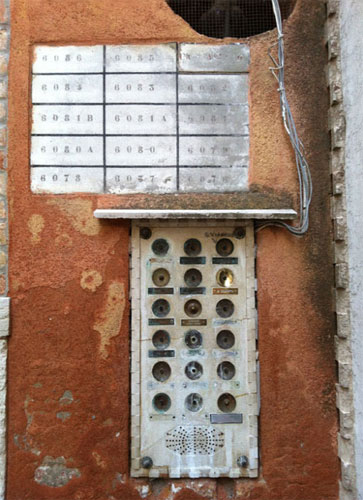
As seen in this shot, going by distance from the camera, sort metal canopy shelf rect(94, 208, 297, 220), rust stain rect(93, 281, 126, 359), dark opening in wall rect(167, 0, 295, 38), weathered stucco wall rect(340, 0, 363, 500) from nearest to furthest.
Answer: weathered stucco wall rect(340, 0, 363, 500) → metal canopy shelf rect(94, 208, 297, 220) → rust stain rect(93, 281, 126, 359) → dark opening in wall rect(167, 0, 295, 38)

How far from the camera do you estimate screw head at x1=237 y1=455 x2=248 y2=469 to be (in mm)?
3607

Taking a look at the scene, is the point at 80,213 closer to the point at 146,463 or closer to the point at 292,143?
the point at 292,143

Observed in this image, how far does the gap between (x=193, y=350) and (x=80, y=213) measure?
147cm

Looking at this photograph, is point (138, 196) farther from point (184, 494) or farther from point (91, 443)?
point (184, 494)

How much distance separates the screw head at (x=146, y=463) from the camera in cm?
360

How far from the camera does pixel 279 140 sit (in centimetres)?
382

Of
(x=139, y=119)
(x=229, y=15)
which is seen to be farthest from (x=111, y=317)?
(x=229, y=15)

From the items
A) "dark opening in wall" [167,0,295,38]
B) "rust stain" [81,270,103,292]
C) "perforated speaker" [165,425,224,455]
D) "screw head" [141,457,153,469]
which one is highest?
"dark opening in wall" [167,0,295,38]

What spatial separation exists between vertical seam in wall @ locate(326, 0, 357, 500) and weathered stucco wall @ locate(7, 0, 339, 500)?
0.26ft

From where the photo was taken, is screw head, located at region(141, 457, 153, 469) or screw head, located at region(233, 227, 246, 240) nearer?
screw head, located at region(141, 457, 153, 469)

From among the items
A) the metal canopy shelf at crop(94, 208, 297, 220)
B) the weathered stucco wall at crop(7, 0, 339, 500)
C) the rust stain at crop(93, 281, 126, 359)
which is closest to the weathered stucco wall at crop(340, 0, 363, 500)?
the weathered stucco wall at crop(7, 0, 339, 500)

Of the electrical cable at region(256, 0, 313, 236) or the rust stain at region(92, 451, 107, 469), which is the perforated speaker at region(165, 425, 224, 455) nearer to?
the rust stain at region(92, 451, 107, 469)

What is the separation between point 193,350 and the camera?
371 cm

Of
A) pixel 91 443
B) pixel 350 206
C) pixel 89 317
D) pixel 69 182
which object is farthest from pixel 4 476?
pixel 350 206
